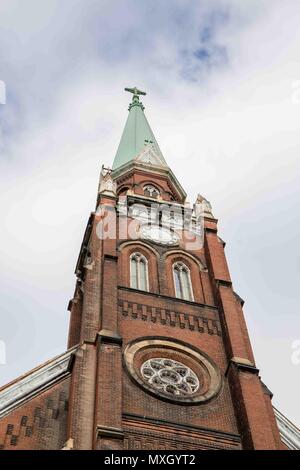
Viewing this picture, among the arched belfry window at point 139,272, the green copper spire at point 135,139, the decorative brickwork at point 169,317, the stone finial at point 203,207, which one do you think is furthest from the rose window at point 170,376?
the green copper spire at point 135,139

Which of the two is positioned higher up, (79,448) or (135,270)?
(135,270)

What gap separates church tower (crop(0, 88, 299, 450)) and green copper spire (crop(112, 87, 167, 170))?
9257 mm

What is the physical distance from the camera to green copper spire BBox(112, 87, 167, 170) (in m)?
38.1

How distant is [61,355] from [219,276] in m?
7.50

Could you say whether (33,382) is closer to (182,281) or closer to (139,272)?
(139,272)

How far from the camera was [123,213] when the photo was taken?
28.2 metres

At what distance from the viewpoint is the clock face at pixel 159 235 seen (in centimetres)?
2702

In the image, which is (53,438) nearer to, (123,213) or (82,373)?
(82,373)

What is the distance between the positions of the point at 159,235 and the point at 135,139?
14732 mm

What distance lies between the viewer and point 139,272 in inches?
980

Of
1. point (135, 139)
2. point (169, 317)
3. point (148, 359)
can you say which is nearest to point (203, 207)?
point (169, 317)
